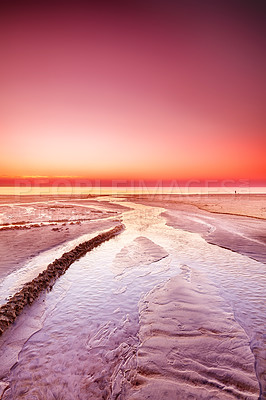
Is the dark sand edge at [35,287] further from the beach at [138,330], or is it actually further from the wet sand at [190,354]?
the wet sand at [190,354]

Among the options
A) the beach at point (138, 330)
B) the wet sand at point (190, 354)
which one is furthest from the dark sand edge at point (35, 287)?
the wet sand at point (190, 354)

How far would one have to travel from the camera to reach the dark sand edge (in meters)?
5.34

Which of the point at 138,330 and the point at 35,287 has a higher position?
the point at 35,287

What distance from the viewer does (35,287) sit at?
274 inches

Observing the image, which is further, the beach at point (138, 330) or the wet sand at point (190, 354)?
the beach at point (138, 330)

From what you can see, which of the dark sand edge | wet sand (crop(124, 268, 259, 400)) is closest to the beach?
wet sand (crop(124, 268, 259, 400))

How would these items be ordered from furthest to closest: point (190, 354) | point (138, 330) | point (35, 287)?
1. point (35, 287)
2. point (138, 330)
3. point (190, 354)

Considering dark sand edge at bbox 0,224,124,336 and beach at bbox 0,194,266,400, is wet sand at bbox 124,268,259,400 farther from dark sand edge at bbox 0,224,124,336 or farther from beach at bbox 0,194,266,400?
dark sand edge at bbox 0,224,124,336

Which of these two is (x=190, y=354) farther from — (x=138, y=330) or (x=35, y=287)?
(x=35, y=287)

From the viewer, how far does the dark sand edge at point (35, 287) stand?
534 cm

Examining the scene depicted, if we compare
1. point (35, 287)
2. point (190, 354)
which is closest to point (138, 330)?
point (190, 354)

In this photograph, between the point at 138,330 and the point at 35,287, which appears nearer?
the point at 138,330

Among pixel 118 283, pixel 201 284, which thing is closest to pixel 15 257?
pixel 118 283

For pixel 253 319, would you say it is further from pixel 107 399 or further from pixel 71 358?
pixel 71 358
